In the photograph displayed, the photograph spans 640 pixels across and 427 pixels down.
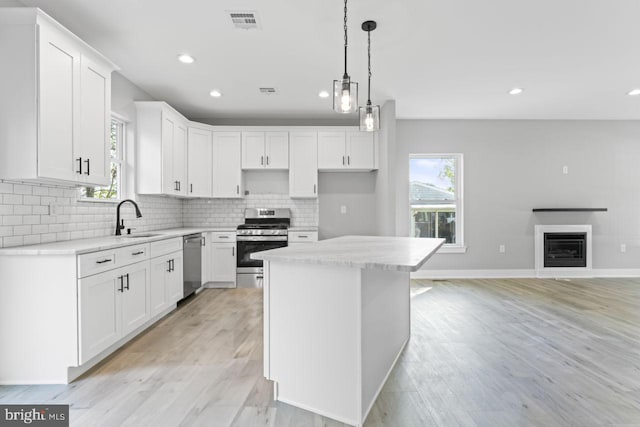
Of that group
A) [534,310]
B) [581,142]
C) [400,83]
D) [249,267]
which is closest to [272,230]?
[249,267]

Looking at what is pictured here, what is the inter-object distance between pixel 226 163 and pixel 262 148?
599 mm

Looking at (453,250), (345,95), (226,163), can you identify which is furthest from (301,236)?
(345,95)

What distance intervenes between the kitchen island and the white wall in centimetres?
386

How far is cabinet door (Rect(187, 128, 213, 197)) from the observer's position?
15.6 feet

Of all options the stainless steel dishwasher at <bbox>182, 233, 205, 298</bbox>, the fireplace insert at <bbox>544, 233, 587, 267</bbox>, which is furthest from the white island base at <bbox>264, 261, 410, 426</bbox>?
the fireplace insert at <bbox>544, 233, 587, 267</bbox>

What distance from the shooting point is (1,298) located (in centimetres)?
214

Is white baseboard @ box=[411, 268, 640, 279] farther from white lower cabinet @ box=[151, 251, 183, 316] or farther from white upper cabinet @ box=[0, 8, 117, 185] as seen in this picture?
white upper cabinet @ box=[0, 8, 117, 185]

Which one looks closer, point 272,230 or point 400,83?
point 400,83

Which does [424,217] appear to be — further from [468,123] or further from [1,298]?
[1,298]

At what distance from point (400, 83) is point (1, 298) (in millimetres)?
4152

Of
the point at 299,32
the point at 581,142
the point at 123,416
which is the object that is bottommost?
the point at 123,416

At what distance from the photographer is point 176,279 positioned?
149 inches

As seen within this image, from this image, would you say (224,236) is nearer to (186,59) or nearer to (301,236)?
(301,236)

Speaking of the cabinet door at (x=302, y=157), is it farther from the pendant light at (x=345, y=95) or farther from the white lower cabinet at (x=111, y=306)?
the pendant light at (x=345, y=95)
